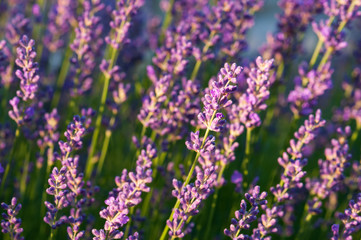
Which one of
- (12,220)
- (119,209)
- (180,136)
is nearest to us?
(119,209)

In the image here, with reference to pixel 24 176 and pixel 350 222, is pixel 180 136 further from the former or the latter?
pixel 24 176

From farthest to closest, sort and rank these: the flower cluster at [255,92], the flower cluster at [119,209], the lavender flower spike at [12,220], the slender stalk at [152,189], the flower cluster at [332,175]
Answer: the slender stalk at [152,189]
the flower cluster at [332,175]
the flower cluster at [255,92]
the lavender flower spike at [12,220]
the flower cluster at [119,209]

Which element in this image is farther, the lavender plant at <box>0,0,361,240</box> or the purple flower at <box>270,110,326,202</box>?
the purple flower at <box>270,110,326,202</box>

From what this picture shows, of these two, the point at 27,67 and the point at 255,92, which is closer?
the point at 27,67

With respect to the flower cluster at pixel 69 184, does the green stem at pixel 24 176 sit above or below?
above

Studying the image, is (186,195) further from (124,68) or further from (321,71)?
(124,68)

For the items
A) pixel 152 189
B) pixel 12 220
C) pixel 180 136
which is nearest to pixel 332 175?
pixel 180 136

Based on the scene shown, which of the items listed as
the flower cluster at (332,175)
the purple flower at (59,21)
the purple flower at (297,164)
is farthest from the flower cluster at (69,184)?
the purple flower at (59,21)

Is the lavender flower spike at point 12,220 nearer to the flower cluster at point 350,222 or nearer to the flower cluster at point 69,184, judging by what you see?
the flower cluster at point 69,184

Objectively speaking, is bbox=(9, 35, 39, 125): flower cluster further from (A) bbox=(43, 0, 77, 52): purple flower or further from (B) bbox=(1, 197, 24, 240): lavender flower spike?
(A) bbox=(43, 0, 77, 52): purple flower

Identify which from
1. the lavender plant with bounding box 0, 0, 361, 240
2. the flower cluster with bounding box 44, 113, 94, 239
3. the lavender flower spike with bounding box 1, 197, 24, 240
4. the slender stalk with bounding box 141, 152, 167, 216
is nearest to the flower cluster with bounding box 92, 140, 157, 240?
the lavender plant with bounding box 0, 0, 361, 240

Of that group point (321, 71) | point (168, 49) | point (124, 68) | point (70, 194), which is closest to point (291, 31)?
point (321, 71)
